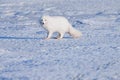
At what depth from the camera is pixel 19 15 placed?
1719 centimetres

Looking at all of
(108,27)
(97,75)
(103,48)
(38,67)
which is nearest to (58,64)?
(38,67)

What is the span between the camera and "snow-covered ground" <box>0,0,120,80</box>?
7.12m

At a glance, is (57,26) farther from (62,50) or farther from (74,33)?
(62,50)

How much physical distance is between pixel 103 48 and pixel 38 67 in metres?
2.04

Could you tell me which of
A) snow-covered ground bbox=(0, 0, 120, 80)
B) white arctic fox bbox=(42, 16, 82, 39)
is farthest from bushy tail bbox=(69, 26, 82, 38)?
snow-covered ground bbox=(0, 0, 120, 80)

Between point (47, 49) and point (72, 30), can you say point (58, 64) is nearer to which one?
point (47, 49)

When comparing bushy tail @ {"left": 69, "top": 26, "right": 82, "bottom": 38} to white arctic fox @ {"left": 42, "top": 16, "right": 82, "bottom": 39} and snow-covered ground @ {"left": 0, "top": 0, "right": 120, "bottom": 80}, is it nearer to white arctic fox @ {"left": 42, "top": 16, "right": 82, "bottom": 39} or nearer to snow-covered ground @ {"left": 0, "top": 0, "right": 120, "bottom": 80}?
white arctic fox @ {"left": 42, "top": 16, "right": 82, "bottom": 39}

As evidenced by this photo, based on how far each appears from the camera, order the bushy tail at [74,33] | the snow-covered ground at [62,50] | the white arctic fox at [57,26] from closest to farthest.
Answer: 1. the snow-covered ground at [62,50]
2. the white arctic fox at [57,26]
3. the bushy tail at [74,33]

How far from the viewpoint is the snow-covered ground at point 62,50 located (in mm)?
7125

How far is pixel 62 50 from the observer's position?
905cm

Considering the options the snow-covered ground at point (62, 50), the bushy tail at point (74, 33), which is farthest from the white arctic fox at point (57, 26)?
the snow-covered ground at point (62, 50)

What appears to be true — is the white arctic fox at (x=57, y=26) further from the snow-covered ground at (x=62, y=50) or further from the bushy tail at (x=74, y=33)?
the snow-covered ground at (x=62, y=50)

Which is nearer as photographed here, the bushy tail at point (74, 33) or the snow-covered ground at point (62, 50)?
the snow-covered ground at point (62, 50)

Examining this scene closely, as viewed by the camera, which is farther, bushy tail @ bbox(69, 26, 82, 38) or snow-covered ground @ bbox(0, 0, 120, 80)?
bushy tail @ bbox(69, 26, 82, 38)
